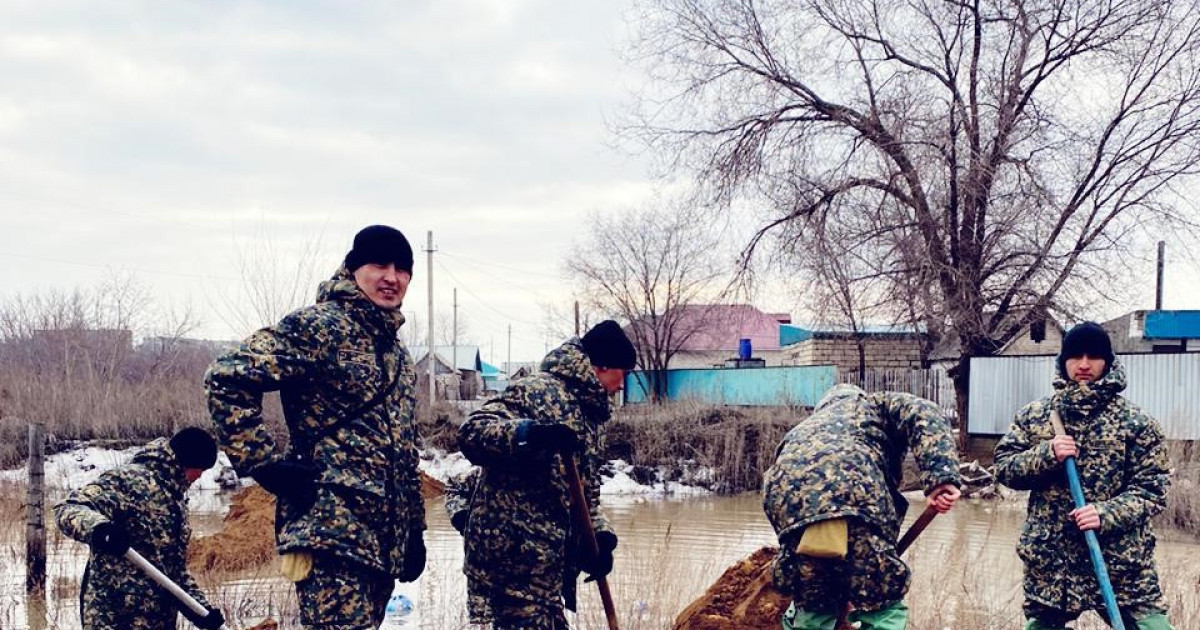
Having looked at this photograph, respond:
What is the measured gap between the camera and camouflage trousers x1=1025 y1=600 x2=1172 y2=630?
14.0 ft

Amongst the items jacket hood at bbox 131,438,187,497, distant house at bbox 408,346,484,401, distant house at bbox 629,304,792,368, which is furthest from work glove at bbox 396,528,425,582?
distant house at bbox 629,304,792,368

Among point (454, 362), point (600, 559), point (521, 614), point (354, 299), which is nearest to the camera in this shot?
point (354, 299)

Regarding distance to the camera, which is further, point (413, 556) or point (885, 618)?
point (413, 556)

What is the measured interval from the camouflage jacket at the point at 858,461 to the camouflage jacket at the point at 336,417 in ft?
4.32

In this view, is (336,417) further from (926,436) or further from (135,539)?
(926,436)

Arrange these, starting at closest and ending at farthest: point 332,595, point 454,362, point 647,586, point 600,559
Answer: point 332,595, point 600,559, point 647,586, point 454,362

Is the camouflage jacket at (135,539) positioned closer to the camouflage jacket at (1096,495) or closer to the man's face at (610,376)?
the man's face at (610,376)

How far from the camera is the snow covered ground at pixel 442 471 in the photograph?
18812 mm

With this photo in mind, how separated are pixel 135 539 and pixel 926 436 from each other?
3.34 meters

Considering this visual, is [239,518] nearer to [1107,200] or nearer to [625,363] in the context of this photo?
[625,363]

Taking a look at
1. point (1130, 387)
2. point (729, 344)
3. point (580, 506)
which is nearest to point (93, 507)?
point (580, 506)

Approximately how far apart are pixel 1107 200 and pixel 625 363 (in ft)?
59.0

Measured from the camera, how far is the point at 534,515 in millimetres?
3883

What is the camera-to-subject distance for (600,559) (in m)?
4.11
